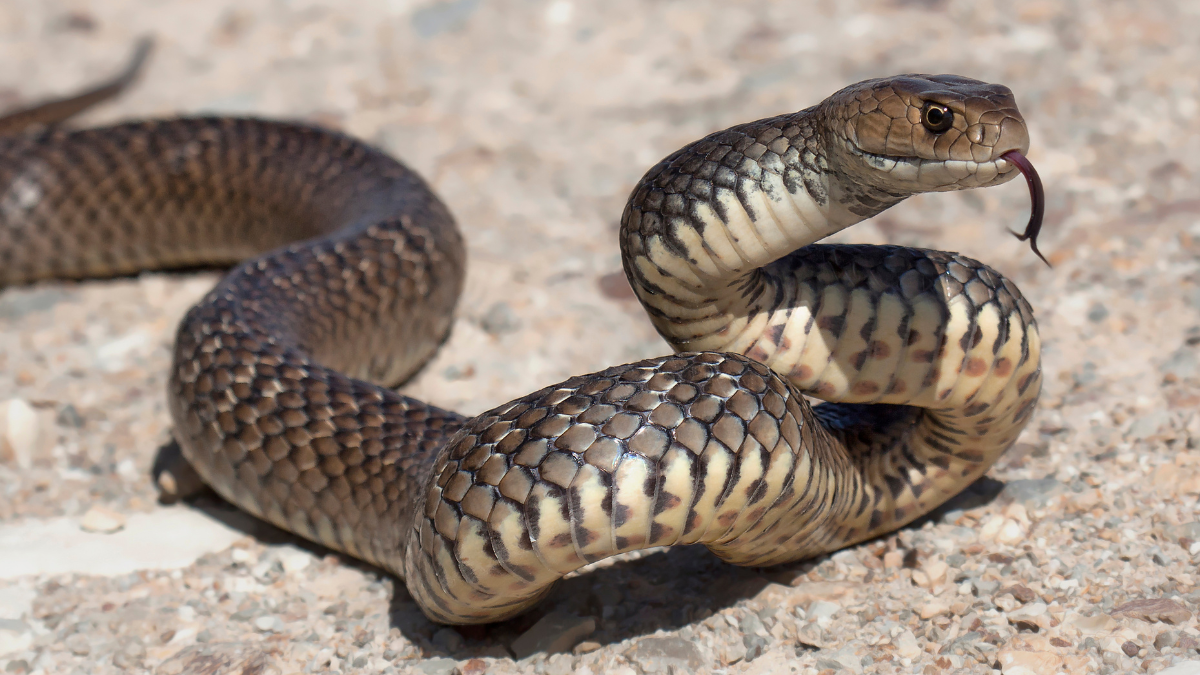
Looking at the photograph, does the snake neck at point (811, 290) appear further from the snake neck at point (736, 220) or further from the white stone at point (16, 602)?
the white stone at point (16, 602)

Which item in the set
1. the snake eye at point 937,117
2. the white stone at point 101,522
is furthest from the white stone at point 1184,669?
the white stone at point 101,522

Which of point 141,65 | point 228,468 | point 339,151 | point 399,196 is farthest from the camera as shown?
point 141,65

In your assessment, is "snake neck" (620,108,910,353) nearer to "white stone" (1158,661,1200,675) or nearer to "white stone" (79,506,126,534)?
"white stone" (1158,661,1200,675)

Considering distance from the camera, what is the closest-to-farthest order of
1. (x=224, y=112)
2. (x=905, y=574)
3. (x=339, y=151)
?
(x=905, y=574) < (x=339, y=151) < (x=224, y=112)

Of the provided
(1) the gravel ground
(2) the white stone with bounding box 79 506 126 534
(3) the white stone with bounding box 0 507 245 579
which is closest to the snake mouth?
(1) the gravel ground

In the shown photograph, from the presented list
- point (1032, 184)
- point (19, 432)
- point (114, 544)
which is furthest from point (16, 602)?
point (1032, 184)

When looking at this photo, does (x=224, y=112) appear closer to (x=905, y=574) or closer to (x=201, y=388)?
(x=201, y=388)

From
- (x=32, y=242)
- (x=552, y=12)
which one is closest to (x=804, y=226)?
(x=32, y=242)

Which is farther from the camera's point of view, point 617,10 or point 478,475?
point 617,10
